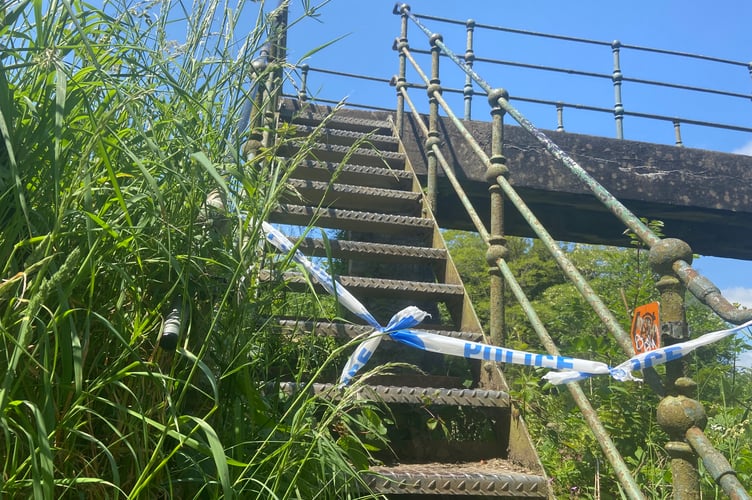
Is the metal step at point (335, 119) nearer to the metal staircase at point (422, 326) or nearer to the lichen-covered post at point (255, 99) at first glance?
the metal staircase at point (422, 326)

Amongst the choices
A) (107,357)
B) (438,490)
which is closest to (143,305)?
(107,357)

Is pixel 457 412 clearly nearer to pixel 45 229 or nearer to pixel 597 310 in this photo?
pixel 597 310

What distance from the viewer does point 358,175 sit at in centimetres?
421

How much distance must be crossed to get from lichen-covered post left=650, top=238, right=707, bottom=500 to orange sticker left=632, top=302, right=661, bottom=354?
0.03 meters

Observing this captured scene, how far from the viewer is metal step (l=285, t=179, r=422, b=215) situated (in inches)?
145

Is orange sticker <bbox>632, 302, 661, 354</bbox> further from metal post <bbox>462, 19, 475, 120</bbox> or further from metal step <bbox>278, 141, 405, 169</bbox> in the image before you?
metal post <bbox>462, 19, 475, 120</bbox>

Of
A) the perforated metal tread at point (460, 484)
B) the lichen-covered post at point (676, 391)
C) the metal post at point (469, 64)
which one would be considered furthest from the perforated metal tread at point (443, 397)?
the metal post at point (469, 64)

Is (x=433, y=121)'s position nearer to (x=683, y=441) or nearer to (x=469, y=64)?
(x=469, y=64)

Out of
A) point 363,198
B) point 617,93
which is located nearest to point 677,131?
point 617,93

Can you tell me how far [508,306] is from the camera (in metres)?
14.2

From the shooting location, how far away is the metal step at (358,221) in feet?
11.3

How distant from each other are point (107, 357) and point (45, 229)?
255 millimetres

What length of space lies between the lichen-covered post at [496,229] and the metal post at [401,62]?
1.95m

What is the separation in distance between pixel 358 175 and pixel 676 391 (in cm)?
292
